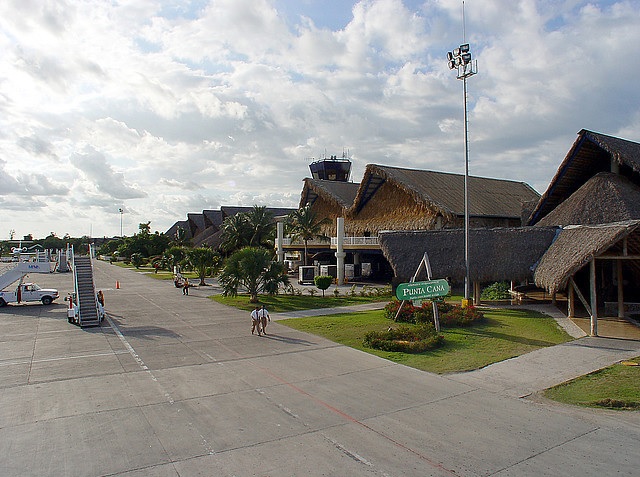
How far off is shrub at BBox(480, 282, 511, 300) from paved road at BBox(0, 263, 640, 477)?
1065 centimetres

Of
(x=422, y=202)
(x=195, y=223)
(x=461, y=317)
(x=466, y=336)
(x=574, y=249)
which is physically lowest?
(x=466, y=336)

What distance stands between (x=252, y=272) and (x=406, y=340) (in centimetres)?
1361

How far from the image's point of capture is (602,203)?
24750mm

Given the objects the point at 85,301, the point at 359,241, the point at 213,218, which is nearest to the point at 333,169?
the point at 213,218

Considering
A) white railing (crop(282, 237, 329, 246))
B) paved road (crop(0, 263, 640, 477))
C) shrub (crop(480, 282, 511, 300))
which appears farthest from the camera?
white railing (crop(282, 237, 329, 246))

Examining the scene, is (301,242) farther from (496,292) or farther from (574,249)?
(574,249)

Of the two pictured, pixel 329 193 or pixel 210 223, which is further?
pixel 210 223

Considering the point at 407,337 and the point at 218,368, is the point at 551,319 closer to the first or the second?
the point at 407,337

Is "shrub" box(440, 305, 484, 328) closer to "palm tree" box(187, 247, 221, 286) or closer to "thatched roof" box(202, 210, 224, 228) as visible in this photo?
"palm tree" box(187, 247, 221, 286)

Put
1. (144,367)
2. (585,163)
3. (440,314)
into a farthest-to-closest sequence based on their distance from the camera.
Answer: (585,163)
(440,314)
(144,367)

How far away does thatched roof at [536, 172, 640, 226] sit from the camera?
23.9 metres

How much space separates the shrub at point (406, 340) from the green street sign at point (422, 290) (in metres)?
1.28

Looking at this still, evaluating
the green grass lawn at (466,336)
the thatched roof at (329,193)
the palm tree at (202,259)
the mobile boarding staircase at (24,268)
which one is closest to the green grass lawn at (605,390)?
the green grass lawn at (466,336)

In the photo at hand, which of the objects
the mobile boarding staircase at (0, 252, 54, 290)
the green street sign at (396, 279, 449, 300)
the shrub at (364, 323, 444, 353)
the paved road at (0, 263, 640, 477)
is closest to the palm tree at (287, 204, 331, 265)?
the mobile boarding staircase at (0, 252, 54, 290)
